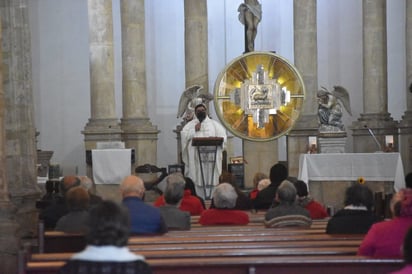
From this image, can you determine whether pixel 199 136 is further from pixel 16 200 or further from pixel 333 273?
pixel 333 273

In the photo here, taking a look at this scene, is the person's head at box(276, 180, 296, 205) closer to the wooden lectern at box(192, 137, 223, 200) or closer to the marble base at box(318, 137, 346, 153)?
the wooden lectern at box(192, 137, 223, 200)

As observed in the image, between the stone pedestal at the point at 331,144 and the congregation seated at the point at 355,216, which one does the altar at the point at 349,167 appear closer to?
the stone pedestal at the point at 331,144

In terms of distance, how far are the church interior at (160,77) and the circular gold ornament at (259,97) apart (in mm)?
170

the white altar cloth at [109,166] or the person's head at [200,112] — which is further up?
the person's head at [200,112]

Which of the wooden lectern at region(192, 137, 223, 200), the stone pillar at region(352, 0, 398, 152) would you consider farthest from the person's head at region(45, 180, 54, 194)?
the stone pillar at region(352, 0, 398, 152)

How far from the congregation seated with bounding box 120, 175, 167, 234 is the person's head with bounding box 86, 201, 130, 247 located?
266cm

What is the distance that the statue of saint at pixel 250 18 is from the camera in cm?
1822

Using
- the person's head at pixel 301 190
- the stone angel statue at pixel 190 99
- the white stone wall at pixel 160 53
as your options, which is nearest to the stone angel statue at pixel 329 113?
the stone angel statue at pixel 190 99

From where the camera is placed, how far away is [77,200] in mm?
7719

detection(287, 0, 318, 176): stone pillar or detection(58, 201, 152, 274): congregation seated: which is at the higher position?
detection(287, 0, 318, 176): stone pillar

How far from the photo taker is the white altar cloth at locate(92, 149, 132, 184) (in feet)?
53.7

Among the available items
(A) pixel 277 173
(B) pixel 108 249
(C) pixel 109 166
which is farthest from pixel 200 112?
(B) pixel 108 249

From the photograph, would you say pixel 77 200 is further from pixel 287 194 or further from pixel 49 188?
pixel 49 188

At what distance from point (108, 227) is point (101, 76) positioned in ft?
44.7
